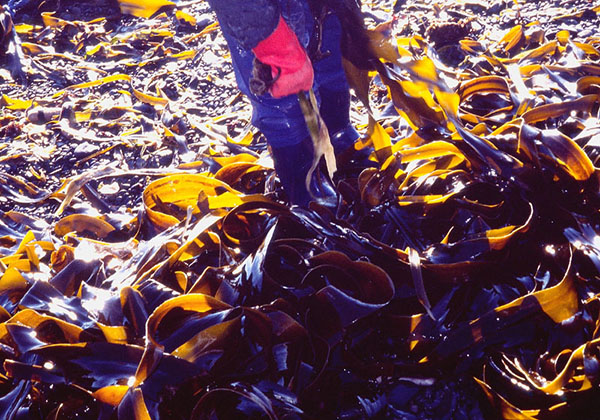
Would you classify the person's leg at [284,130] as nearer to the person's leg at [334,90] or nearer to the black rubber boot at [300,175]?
the black rubber boot at [300,175]

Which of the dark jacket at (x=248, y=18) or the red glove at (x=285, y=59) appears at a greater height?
the dark jacket at (x=248, y=18)

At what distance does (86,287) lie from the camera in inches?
50.7

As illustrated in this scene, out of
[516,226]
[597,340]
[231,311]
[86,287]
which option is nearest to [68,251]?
[86,287]

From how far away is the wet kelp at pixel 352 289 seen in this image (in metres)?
1.02

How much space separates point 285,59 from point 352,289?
0.68 meters

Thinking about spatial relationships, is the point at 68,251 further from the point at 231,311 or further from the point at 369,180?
the point at 369,180

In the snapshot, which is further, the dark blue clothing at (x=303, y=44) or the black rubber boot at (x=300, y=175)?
the black rubber boot at (x=300, y=175)

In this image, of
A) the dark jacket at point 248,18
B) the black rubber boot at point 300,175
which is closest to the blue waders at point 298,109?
the black rubber boot at point 300,175

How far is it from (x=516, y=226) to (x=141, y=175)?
1.60 meters

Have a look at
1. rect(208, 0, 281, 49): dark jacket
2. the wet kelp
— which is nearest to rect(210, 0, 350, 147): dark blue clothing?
rect(208, 0, 281, 49): dark jacket

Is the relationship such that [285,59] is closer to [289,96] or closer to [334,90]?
[289,96]

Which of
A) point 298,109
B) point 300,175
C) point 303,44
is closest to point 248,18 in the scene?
point 303,44

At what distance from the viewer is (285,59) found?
122cm

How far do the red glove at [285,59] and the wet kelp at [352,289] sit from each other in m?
0.38
